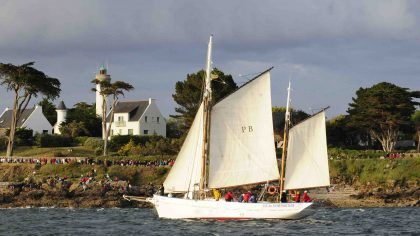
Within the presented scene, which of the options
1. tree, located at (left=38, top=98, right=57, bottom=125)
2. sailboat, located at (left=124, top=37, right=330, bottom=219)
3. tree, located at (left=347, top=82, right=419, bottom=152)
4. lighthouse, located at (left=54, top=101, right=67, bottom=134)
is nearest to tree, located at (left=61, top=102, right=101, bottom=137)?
lighthouse, located at (left=54, top=101, right=67, bottom=134)

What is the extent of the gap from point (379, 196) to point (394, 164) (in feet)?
27.8

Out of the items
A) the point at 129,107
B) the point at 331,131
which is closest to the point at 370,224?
the point at 331,131

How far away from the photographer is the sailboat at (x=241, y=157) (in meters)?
56.5

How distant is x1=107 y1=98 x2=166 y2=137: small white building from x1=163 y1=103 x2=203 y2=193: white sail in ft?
203

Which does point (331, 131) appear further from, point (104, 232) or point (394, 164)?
point (104, 232)

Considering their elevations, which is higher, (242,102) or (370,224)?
(242,102)

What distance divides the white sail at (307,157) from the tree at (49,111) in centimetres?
8183

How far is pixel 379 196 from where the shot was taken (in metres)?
80.6

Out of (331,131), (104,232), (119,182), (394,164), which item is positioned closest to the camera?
(104,232)

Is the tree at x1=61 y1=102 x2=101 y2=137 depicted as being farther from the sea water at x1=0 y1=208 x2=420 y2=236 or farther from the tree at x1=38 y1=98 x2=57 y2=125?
the sea water at x1=0 y1=208 x2=420 y2=236

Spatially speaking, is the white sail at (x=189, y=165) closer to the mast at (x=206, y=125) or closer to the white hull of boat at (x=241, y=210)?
the mast at (x=206, y=125)

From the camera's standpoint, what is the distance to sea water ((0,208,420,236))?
51844 mm

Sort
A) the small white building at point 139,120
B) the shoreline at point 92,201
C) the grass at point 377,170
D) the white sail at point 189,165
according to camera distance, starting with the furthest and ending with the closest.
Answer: the small white building at point 139,120, the grass at point 377,170, the shoreline at point 92,201, the white sail at point 189,165

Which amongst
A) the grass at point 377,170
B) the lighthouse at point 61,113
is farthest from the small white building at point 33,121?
the grass at point 377,170
